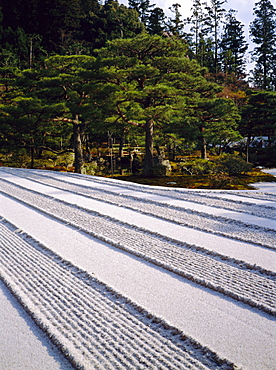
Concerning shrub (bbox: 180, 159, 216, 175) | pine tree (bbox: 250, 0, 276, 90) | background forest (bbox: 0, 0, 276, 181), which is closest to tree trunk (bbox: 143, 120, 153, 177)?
background forest (bbox: 0, 0, 276, 181)

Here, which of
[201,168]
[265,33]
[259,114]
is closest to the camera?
[201,168]

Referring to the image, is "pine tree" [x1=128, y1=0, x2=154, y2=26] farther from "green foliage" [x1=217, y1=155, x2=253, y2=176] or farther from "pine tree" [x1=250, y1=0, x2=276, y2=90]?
"green foliage" [x1=217, y1=155, x2=253, y2=176]

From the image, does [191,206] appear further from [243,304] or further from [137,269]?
[243,304]

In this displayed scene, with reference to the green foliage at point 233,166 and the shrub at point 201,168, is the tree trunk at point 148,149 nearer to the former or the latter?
the shrub at point 201,168

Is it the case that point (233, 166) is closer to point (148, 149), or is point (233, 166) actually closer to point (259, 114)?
point (148, 149)

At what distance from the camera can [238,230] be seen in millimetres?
2693

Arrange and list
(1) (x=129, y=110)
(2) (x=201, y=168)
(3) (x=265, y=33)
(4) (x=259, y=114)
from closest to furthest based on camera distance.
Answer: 1. (1) (x=129, y=110)
2. (2) (x=201, y=168)
3. (4) (x=259, y=114)
4. (3) (x=265, y=33)

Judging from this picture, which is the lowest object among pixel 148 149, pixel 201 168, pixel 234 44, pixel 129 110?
pixel 201 168

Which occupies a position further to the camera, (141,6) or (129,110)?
(141,6)

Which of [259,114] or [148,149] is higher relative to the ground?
[259,114]

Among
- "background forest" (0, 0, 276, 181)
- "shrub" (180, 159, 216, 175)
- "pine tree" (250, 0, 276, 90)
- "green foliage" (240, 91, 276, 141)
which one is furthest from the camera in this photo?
"pine tree" (250, 0, 276, 90)

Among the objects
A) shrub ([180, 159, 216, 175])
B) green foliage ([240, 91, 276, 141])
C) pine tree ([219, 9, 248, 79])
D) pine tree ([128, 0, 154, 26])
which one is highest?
pine tree ([128, 0, 154, 26])

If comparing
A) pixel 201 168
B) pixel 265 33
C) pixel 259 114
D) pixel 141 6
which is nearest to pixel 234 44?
pixel 265 33

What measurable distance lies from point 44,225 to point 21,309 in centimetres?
145
